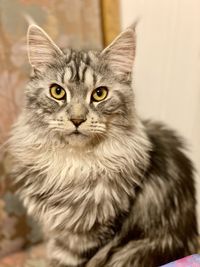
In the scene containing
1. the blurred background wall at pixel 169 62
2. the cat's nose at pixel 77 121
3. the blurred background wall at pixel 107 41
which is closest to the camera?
the cat's nose at pixel 77 121

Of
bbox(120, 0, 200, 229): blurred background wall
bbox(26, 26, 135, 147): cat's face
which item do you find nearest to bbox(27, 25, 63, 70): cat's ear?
bbox(26, 26, 135, 147): cat's face

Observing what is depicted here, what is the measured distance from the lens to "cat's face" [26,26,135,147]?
3.75 feet

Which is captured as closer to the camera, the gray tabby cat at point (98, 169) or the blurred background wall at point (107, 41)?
the gray tabby cat at point (98, 169)

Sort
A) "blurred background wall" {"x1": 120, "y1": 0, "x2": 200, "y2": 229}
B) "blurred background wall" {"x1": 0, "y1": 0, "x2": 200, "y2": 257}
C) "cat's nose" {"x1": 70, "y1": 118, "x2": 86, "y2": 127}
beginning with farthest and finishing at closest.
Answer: "blurred background wall" {"x1": 120, "y1": 0, "x2": 200, "y2": 229} → "blurred background wall" {"x1": 0, "y1": 0, "x2": 200, "y2": 257} → "cat's nose" {"x1": 70, "y1": 118, "x2": 86, "y2": 127}

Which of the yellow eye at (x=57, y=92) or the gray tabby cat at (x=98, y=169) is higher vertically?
the yellow eye at (x=57, y=92)

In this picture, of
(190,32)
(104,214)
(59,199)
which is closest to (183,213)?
(104,214)

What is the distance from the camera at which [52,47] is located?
3.96 feet

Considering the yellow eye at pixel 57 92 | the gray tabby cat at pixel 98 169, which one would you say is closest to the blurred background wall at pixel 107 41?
the gray tabby cat at pixel 98 169

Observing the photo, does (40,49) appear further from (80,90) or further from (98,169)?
(98,169)

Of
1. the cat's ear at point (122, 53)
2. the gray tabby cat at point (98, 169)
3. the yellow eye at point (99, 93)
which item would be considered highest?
the cat's ear at point (122, 53)

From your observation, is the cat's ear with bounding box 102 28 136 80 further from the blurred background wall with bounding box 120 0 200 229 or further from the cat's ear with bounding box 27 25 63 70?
the blurred background wall with bounding box 120 0 200 229

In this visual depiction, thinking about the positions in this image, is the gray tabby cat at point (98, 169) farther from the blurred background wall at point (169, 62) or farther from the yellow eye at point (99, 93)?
the blurred background wall at point (169, 62)

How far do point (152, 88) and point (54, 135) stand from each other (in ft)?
2.63

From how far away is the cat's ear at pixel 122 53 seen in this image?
118 cm
